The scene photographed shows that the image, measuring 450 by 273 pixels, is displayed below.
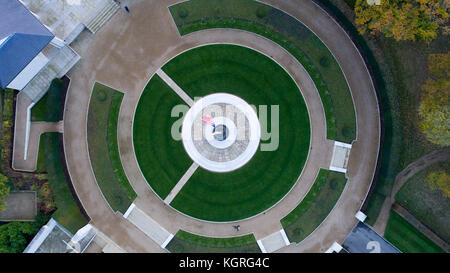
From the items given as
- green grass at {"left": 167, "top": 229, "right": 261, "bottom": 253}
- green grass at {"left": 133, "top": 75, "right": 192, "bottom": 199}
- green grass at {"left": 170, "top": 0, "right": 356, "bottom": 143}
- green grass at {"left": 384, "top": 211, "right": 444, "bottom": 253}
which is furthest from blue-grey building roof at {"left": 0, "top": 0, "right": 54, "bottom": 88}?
green grass at {"left": 384, "top": 211, "right": 444, "bottom": 253}

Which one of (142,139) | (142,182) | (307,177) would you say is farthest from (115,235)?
(307,177)

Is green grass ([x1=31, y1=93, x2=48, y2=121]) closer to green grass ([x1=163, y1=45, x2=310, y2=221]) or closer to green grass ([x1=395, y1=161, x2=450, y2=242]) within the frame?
green grass ([x1=163, y1=45, x2=310, y2=221])

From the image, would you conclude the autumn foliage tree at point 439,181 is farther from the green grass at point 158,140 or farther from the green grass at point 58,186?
the green grass at point 58,186

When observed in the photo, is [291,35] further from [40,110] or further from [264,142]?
[40,110]

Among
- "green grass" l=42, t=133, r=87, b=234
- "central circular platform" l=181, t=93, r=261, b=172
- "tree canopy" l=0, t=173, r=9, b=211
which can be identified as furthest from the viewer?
"central circular platform" l=181, t=93, r=261, b=172

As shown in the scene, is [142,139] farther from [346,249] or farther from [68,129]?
[346,249]
